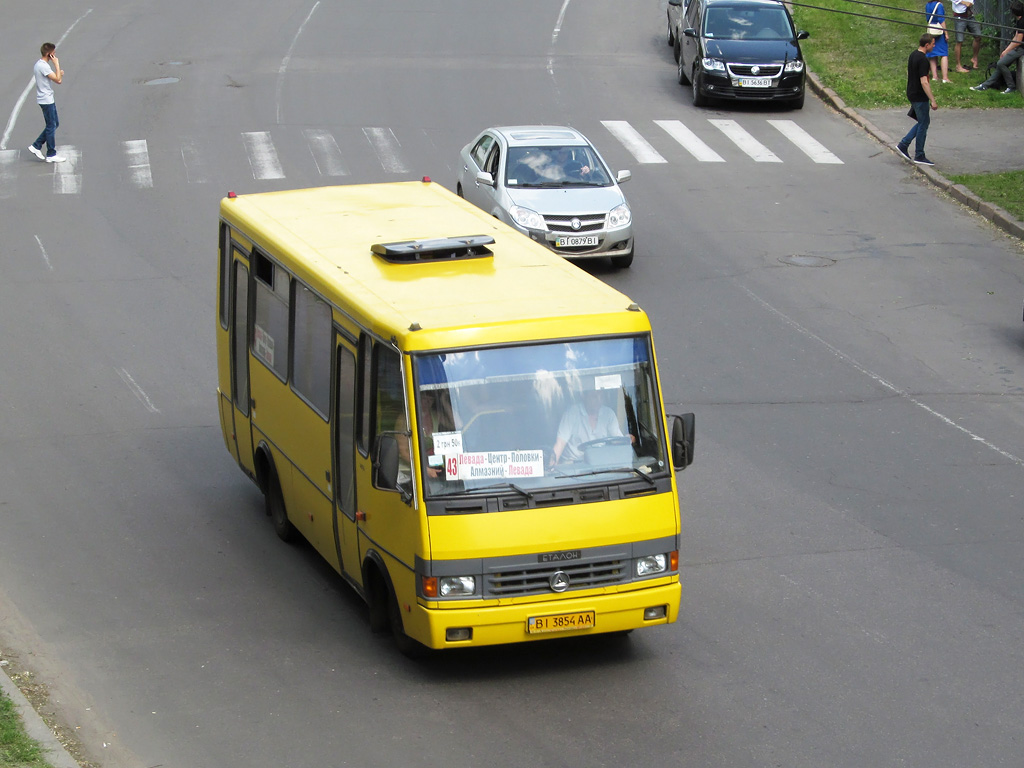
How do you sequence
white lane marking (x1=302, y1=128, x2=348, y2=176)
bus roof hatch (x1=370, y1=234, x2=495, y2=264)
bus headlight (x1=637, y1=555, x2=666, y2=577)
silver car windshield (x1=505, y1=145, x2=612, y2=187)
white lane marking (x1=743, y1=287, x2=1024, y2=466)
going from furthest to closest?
1. white lane marking (x1=302, y1=128, x2=348, y2=176)
2. silver car windshield (x1=505, y1=145, x2=612, y2=187)
3. white lane marking (x1=743, y1=287, x2=1024, y2=466)
4. bus roof hatch (x1=370, y1=234, x2=495, y2=264)
5. bus headlight (x1=637, y1=555, x2=666, y2=577)

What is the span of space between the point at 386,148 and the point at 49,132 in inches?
231

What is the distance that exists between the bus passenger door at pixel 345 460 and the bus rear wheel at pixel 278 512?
62.9 inches

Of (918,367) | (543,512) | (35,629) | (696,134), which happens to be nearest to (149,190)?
(696,134)

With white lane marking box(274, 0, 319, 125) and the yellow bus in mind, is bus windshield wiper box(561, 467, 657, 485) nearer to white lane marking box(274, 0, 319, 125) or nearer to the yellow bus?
the yellow bus

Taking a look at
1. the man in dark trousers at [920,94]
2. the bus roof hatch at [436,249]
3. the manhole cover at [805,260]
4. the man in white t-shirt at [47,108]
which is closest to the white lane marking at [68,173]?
the man in white t-shirt at [47,108]

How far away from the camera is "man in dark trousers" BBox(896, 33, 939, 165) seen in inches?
981

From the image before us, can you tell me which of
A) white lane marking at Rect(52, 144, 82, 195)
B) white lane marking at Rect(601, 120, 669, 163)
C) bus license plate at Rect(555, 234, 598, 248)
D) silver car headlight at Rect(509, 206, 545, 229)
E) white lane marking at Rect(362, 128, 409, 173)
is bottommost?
white lane marking at Rect(52, 144, 82, 195)

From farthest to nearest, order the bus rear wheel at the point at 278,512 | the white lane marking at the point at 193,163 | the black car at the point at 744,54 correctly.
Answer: the black car at the point at 744,54
the white lane marking at the point at 193,163
the bus rear wheel at the point at 278,512

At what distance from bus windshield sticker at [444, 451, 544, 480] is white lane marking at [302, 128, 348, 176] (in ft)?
54.3

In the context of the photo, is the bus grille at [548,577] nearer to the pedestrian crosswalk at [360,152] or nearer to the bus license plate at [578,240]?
the bus license plate at [578,240]

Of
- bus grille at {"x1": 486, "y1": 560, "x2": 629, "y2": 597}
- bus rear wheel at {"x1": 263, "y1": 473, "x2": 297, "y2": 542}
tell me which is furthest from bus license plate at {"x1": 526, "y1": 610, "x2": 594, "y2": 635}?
bus rear wheel at {"x1": 263, "y1": 473, "x2": 297, "y2": 542}

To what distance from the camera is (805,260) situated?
806 inches

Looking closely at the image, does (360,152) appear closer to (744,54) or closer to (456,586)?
(744,54)

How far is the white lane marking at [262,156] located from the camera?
24.6 m
